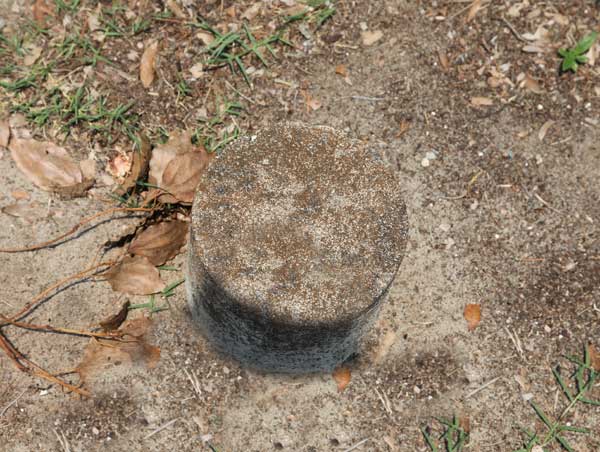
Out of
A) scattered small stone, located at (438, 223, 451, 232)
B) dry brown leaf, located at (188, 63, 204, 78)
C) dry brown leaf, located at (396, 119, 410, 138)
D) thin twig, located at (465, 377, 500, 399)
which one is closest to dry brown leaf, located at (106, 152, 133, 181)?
dry brown leaf, located at (188, 63, 204, 78)

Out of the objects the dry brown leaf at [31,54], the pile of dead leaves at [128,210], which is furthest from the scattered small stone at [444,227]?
the dry brown leaf at [31,54]

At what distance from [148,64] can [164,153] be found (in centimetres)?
57

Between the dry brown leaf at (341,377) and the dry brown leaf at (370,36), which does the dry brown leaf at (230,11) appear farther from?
the dry brown leaf at (341,377)

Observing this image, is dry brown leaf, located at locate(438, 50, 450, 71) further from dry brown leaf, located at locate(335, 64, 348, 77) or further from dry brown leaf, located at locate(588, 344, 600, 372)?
dry brown leaf, located at locate(588, 344, 600, 372)

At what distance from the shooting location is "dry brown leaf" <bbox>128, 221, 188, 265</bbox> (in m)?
3.13

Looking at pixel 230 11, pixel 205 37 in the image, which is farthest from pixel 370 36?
pixel 205 37

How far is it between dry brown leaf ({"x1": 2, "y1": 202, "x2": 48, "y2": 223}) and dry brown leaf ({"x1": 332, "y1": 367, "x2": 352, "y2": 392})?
1.57m

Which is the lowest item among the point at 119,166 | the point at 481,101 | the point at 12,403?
the point at 12,403

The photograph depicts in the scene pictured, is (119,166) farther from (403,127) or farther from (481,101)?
(481,101)

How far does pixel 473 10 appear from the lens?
3.86m

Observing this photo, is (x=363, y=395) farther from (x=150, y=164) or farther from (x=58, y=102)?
(x=58, y=102)

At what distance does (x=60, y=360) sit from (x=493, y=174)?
2318 mm

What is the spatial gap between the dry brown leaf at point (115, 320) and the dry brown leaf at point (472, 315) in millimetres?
1599

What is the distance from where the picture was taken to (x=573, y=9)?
3914 millimetres
